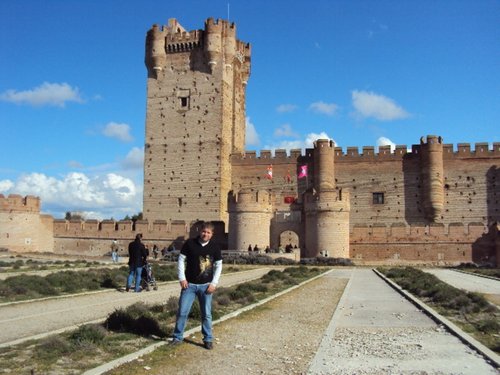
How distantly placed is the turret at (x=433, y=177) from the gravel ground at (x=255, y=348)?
27409 millimetres

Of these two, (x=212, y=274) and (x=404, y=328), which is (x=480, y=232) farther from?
(x=212, y=274)

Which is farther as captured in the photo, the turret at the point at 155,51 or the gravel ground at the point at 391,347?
the turret at the point at 155,51

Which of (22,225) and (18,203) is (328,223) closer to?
(22,225)

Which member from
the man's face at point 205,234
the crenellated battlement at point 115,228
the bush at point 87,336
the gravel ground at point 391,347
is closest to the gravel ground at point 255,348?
the gravel ground at point 391,347

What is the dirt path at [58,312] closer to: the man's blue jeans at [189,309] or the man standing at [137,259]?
the man standing at [137,259]

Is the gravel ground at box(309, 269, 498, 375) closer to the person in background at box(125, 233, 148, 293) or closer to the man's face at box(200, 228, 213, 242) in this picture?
the man's face at box(200, 228, 213, 242)

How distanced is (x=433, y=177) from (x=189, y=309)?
3142 cm

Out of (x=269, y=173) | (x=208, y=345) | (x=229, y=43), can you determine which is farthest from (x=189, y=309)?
(x=229, y=43)

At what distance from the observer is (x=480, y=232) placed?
3048cm

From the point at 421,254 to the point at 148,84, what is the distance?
75.5ft

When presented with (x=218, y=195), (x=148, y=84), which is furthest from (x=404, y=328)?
(x=148, y=84)

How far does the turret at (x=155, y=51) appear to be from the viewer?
3975 centimetres

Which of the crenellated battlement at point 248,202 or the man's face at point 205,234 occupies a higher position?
the crenellated battlement at point 248,202

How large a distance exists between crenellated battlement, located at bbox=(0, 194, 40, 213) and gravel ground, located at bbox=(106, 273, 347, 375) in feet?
93.5
